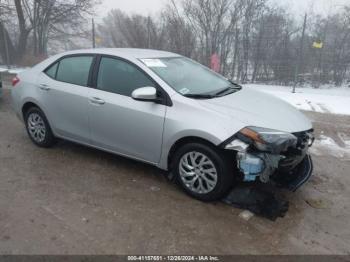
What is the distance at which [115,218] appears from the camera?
10.9 ft

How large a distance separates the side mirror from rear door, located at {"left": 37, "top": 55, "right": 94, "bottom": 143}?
903 mm

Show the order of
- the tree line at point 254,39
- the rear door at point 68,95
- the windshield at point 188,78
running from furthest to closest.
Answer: the tree line at point 254,39
the rear door at point 68,95
the windshield at point 188,78

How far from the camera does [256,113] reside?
11.7 ft

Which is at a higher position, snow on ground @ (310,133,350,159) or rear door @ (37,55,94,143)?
rear door @ (37,55,94,143)

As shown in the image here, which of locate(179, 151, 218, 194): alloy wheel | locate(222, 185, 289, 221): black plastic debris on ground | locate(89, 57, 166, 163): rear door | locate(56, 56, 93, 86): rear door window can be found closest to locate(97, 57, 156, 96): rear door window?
locate(89, 57, 166, 163): rear door

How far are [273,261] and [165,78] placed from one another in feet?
7.42

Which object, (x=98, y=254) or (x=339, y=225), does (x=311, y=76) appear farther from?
(x=98, y=254)

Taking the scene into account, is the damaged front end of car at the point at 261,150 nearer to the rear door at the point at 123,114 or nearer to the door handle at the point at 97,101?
the rear door at the point at 123,114

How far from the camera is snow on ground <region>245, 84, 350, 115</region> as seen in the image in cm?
823

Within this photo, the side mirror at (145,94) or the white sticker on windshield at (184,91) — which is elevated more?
the white sticker on windshield at (184,91)

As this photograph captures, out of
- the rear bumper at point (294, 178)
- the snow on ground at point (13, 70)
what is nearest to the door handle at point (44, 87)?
the rear bumper at point (294, 178)

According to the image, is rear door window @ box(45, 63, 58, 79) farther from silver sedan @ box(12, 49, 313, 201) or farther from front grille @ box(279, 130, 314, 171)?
front grille @ box(279, 130, 314, 171)

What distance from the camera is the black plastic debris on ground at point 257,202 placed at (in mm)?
3389

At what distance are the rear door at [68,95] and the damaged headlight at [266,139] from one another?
211cm
